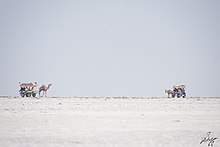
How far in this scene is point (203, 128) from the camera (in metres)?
16.7

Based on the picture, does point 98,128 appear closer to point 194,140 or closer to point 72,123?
point 72,123

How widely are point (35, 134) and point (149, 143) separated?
451 centimetres

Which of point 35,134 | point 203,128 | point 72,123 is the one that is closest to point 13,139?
point 35,134
